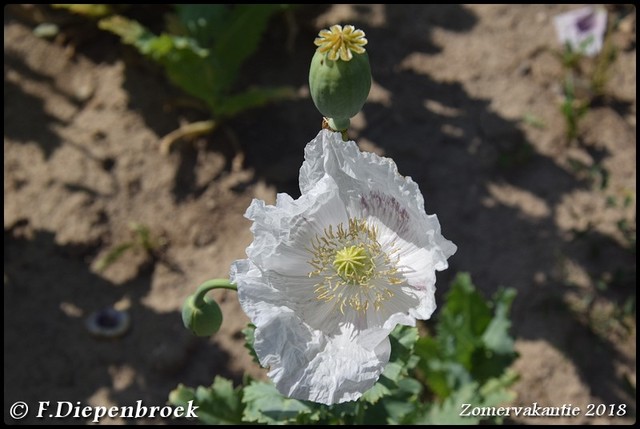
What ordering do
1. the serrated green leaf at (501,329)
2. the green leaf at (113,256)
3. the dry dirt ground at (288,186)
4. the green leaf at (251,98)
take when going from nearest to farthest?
1. the serrated green leaf at (501,329)
2. the dry dirt ground at (288,186)
3. the green leaf at (113,256)
4. the green leaf at (251,98)

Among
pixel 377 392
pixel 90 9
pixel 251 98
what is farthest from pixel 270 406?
pixel 90 9

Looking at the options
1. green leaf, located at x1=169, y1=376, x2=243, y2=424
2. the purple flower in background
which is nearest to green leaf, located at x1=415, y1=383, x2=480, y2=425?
green leaf, located at x1=169, y1=376, x2=243, y2=424

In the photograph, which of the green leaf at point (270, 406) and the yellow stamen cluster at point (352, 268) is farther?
the green leaf at point (270, 406)

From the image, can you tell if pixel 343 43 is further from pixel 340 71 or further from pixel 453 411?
pixel 453 411

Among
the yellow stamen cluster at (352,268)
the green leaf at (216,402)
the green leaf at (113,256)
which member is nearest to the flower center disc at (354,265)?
the yellow stamen cluster at (352,268)

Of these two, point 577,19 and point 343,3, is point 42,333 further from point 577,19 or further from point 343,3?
point 577,19

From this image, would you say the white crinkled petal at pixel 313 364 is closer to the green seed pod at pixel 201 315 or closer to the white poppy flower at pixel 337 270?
the white poppy flower at pixel 337 270

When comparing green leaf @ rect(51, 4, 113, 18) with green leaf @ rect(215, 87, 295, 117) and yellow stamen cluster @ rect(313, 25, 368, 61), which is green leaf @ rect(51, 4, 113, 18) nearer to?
green leaf @ rect(215, 87, 295, 117)
